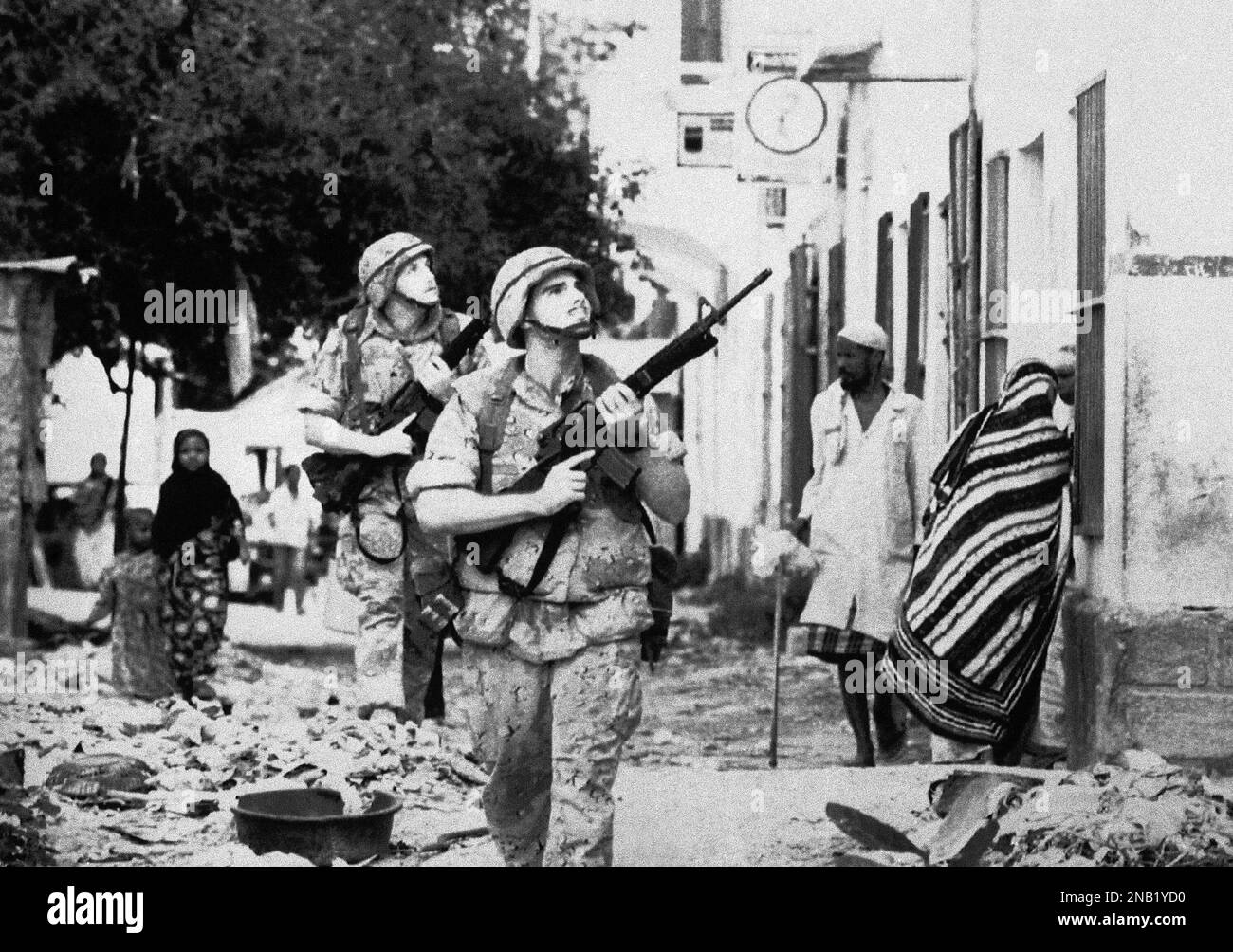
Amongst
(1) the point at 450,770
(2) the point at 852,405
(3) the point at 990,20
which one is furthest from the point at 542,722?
(3) the point at 990,20

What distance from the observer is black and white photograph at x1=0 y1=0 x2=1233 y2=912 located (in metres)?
7.45

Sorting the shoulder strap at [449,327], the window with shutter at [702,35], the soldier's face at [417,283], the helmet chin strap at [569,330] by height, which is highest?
the window with shutter at [702,35]

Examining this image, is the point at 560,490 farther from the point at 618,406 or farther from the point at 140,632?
the point at 140,632

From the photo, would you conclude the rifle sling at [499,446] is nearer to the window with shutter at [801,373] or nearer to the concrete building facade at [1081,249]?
the concrete building facade at [1081,249]

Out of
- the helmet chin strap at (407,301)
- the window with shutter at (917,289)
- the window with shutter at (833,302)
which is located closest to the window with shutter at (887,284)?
the window with shutter at (917,289)

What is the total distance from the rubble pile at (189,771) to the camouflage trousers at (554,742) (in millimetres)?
1027

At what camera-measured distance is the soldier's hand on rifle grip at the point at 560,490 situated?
7.19 metres

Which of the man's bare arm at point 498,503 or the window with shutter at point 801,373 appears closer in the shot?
the man's bare arm at point 498,503

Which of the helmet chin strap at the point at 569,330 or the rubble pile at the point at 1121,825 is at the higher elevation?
the helmet chin strap at the point at 569,330

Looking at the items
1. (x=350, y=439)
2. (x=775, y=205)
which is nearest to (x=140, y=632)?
(x=350, y=439)

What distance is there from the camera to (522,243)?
20.8 m

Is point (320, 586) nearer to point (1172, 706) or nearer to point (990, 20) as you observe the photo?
point (990, 20)

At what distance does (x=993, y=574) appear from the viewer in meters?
9.91

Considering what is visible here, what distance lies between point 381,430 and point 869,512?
207cm
